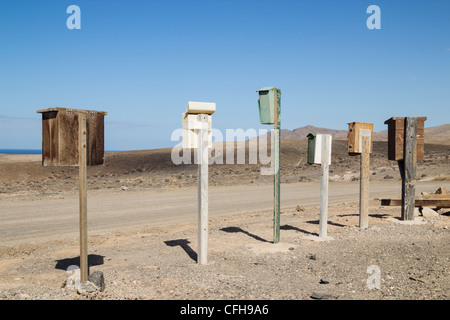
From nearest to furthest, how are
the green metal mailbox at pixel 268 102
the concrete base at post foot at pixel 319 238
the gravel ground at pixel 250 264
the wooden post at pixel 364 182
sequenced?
the gravel ground at pixel 250 264
the green metal mailbox at pixel 268 102
the concrete base at post foot at pixel 319 238
the wooden post at pixel 364 182

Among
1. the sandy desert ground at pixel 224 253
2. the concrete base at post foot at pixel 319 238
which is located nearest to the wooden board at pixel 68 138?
the sandy desert ground at pixel 224 253

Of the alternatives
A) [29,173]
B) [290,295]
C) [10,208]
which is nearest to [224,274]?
[290,295]

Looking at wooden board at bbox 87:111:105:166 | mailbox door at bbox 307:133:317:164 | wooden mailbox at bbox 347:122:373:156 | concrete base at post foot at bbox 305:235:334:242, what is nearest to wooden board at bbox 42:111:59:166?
wooden board at bbox 87:111:105:166

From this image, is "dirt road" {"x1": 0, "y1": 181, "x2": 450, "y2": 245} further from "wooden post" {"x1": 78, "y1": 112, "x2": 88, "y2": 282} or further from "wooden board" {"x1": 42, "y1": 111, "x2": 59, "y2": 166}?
"wooden post" {"x1": 78, "y1": 112, "x2": 88, "y2": 282}

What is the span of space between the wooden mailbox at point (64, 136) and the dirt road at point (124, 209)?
14.7 ft

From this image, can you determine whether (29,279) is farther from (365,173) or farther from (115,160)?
(115,160)

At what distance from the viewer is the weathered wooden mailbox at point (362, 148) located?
884 centimetres

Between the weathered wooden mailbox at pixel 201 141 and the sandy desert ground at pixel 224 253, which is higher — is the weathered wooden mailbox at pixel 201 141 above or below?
above

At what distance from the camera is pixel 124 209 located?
13.8 meters

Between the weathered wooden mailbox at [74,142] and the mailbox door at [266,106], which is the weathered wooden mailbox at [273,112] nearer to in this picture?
the mailbox door at [266,106]

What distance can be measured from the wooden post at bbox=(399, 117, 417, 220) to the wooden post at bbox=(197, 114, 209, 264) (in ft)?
18.2

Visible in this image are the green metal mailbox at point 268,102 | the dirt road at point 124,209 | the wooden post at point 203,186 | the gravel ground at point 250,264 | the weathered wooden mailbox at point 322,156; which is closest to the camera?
the gravel ground at point 250,264

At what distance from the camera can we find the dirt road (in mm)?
10156

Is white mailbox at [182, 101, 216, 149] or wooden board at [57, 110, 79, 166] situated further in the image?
white mailbox at [182, 101, 216, 149]
